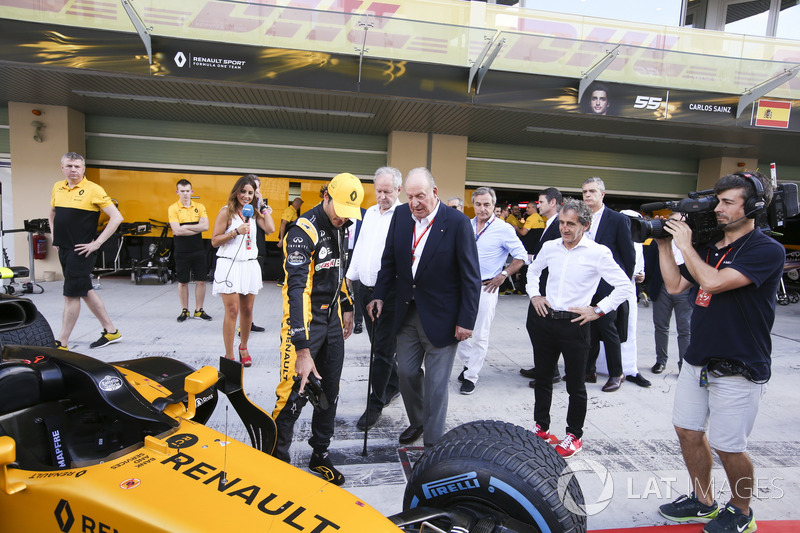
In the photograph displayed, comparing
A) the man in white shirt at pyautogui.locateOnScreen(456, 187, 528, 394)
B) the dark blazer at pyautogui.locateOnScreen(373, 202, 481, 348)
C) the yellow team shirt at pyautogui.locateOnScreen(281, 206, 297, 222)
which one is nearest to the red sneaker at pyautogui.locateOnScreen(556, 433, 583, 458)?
the dark blazer at pyautogui.locateOnScreen(373, 202, 481, 348)

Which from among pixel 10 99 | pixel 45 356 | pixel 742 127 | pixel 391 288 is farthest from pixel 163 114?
pixel 742 127

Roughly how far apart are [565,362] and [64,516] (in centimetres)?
286

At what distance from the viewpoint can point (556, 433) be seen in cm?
364

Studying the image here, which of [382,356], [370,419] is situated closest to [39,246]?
[382,356]

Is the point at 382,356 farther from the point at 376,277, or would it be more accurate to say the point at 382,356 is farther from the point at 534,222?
the point at 534,222

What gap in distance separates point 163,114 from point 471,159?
7345 mm

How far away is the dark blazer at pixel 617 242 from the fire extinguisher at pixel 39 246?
10774mm

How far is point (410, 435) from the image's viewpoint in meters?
3.36

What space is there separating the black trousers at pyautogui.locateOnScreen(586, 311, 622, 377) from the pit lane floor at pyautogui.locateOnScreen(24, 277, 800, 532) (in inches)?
10.6

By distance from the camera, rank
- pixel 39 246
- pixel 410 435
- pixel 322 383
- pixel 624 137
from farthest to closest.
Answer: pixel 624 137, pixel 39 246, pixel 410 435, pixel 322 383

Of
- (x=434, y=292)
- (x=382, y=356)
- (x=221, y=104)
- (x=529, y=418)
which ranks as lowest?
(x=529, y=418)

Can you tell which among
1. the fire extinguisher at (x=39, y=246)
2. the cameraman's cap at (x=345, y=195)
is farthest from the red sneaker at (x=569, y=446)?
the fire extinguisher at (x=39, y=246)

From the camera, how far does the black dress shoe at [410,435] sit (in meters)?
3.35

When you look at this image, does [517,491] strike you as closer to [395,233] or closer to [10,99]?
[395,233]
